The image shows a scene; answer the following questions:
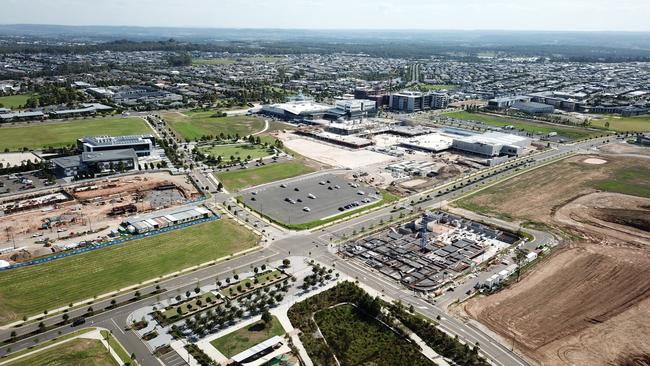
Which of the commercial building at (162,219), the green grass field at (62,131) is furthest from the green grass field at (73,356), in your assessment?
the green grass field at (62,131)

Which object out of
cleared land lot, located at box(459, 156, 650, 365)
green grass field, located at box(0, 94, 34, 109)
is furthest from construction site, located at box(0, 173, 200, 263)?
green grass field, located at box(0, 94, 34, 109)

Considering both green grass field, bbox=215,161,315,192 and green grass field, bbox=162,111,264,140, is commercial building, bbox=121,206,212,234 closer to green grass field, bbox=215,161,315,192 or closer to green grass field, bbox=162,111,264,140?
green grass field, bbox=215,161,315,192

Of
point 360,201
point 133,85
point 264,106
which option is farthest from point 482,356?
point 133,85

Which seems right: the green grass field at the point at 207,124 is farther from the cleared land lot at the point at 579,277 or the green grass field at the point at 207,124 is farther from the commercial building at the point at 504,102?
the commercial building at the point at 504,102

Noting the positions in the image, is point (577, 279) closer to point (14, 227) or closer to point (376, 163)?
point (376, 163)

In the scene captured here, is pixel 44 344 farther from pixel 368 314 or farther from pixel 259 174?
pixel 259 174

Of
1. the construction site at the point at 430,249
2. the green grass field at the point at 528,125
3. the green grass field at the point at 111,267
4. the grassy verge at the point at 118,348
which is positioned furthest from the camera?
the green grass field at the point at 528,125

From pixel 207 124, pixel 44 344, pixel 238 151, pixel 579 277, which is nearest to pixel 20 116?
pixel 207 124
